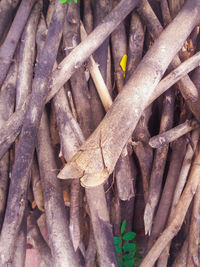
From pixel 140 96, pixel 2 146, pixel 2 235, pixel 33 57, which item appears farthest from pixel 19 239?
pixel 33 57

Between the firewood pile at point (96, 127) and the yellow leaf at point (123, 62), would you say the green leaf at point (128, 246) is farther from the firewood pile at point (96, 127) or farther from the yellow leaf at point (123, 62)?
the yellow leaf at point (123, 62)

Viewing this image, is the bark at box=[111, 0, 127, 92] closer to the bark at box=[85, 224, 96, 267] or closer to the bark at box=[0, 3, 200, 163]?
the bark at box=[0, 3, 200, 163]

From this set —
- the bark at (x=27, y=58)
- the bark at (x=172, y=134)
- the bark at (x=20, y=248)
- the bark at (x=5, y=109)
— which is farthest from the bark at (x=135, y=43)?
the bark at (x=20, y=248)

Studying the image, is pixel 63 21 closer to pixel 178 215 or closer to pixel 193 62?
pixel 193 62

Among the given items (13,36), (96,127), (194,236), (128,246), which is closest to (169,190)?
(194,236)

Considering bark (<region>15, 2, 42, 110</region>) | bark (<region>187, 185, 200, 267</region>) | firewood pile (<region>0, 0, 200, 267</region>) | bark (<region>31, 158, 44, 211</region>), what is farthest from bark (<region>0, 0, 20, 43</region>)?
bark (<region>187, 185, 200, 267</region>)

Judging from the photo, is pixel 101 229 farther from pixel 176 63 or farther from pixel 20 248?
pixel 176 63
